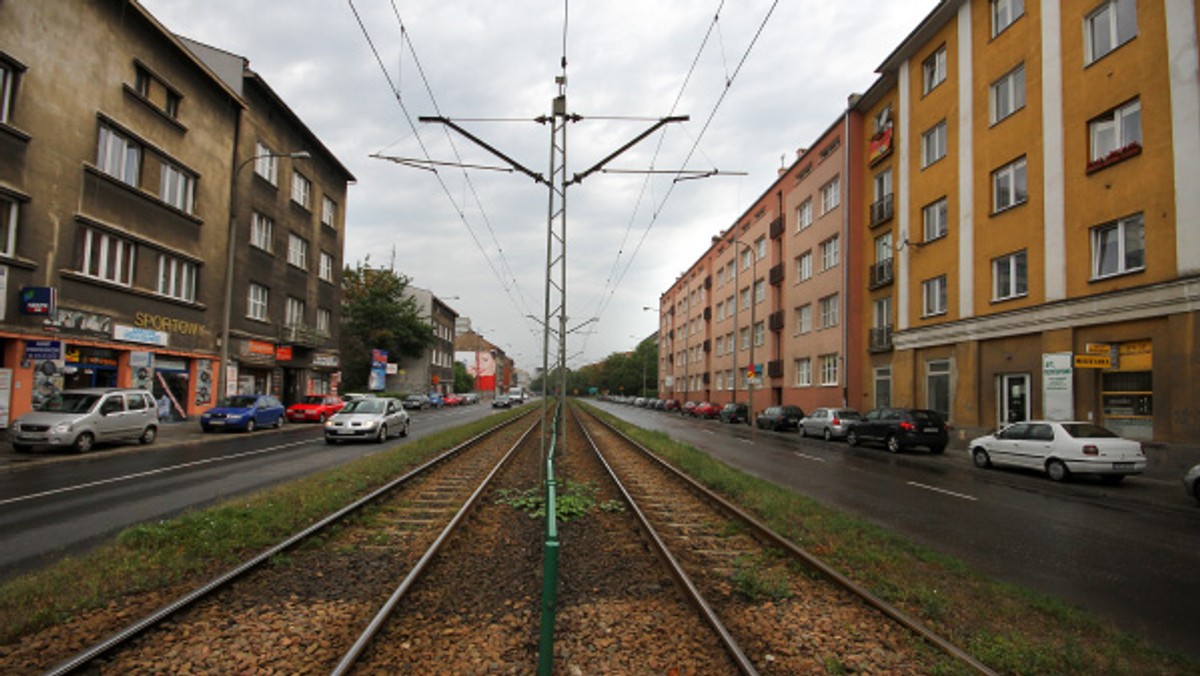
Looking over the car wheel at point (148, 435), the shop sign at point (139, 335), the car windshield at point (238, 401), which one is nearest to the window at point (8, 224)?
the shop sign at point (139, 335)

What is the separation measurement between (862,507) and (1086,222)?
1288 cm

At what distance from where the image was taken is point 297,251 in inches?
1348

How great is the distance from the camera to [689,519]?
8.43 meters

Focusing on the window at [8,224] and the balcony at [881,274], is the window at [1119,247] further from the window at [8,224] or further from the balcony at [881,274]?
the window at [8,224]

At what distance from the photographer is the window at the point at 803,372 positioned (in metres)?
34.9

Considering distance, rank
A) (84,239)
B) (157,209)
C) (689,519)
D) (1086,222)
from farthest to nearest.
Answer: (157,209) → (84,239) → (1086,222) → (689,519)

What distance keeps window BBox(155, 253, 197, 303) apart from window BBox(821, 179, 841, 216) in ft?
96.3

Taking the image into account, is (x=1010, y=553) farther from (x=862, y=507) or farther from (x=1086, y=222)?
(x=1086, y=222)

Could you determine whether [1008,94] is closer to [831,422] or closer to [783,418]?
[831,422]

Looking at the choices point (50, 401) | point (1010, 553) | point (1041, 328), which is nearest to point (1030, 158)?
point (1041, 328)

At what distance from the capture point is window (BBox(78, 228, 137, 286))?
19359 millimetres

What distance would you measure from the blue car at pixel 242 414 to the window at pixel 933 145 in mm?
27330

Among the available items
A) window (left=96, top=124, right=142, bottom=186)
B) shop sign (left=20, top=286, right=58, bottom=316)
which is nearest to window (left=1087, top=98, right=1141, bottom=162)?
shop sign (left=20, top=286, right=58, bottom=316)

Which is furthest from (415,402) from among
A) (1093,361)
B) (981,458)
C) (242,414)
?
(1093,361)
